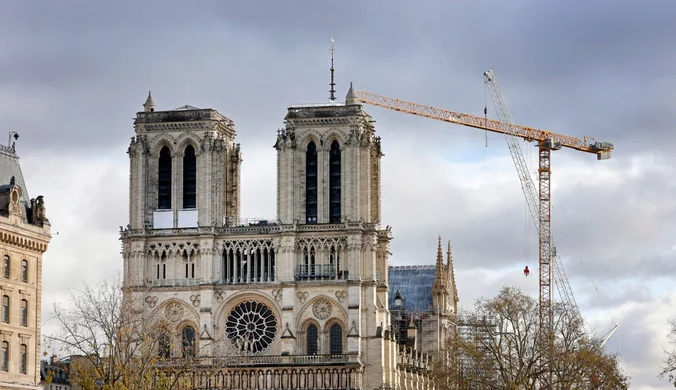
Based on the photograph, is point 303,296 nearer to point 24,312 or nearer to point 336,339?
point 336,339

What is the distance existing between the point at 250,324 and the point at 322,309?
8.09m

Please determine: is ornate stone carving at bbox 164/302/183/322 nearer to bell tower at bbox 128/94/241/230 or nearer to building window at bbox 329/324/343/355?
bell tower at bbox 128/94/241/230

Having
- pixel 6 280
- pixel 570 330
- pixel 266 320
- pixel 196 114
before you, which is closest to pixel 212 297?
pixel 266 320

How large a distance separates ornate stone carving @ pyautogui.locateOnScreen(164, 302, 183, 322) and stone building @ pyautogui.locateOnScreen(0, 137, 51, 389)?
5025cm

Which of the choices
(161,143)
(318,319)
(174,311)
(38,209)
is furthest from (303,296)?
(38,209)

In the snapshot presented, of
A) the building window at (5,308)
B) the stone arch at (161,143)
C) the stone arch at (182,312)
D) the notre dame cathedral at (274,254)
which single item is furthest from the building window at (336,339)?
the building window at (5,308)

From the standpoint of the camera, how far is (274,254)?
195875 mm

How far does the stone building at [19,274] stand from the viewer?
Answer: 140625 millimetres

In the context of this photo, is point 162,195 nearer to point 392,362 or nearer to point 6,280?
point 392,362

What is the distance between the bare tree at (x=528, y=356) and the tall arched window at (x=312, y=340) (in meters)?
19.0

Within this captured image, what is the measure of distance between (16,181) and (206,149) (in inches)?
2024

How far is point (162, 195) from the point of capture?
19975 centimetres

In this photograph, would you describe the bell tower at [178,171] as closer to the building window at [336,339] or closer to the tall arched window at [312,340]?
the tall arched window at [312,340]

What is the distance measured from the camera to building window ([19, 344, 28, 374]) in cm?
14238
